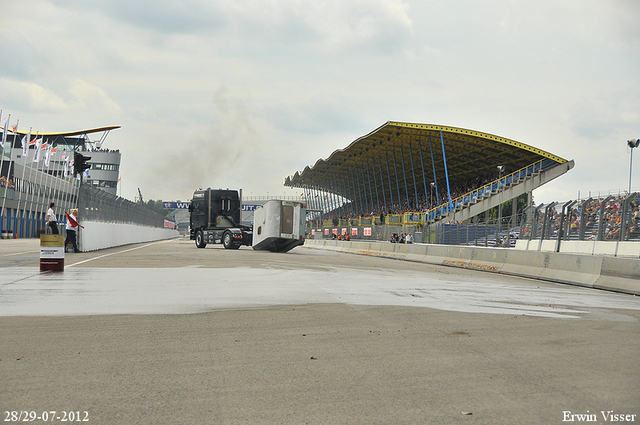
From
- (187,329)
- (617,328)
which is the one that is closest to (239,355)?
(187,329)

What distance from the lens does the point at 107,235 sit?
103ft

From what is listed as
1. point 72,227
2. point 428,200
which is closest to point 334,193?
point 428,200

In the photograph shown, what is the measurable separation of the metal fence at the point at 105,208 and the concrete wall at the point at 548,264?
1449 cm

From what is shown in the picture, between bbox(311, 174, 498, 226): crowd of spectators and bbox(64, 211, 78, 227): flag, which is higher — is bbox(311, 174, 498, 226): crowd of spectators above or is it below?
above

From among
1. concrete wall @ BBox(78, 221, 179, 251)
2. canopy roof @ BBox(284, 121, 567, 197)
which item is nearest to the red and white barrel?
concrete wall @ BBox(78, 221, 179, 251)

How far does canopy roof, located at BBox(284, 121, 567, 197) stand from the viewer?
55.8 meters

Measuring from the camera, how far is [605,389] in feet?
14.9

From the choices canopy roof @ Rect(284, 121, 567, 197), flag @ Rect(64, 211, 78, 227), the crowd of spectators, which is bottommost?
flag @ Rect(64, 211, 78, 227)

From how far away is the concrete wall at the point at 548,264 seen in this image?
13.4 m

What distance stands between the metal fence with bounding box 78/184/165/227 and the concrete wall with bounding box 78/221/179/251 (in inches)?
11.2

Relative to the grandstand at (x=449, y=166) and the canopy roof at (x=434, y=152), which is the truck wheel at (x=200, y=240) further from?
the canopy roof at (x=434, y=152)

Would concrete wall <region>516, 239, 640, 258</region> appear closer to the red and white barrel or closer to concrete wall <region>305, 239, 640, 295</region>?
concrete wall <region>305, 239, 640, 295</region>

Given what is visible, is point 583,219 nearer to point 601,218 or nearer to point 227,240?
point 601,218

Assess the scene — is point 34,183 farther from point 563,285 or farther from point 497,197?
point 563,285
